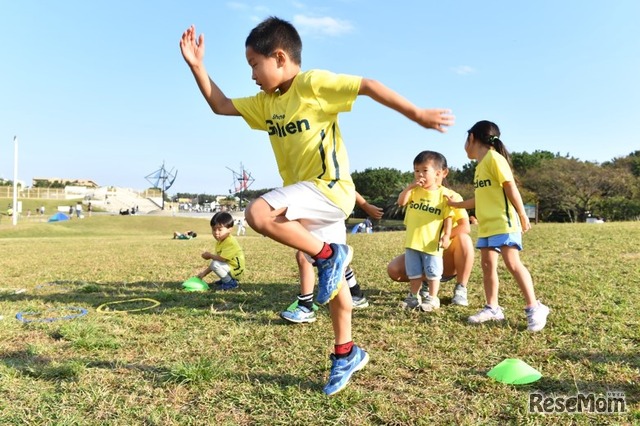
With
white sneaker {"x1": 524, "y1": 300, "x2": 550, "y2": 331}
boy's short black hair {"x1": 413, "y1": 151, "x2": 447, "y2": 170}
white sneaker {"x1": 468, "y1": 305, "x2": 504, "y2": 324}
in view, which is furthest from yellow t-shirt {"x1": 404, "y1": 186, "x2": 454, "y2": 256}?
white sneaker {"x1": 524, "y1": 300, "x2": 550, "y2": 331}

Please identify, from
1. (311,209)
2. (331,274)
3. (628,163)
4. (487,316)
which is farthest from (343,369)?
(628,163)

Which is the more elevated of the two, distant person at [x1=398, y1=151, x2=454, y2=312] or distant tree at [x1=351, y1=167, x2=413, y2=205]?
distant tree at [x1=351, y1=167, x2=413, y2=205]

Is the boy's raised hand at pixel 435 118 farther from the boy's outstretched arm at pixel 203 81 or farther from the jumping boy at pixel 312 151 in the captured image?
the boy's outstretched arm at pixel 203 81

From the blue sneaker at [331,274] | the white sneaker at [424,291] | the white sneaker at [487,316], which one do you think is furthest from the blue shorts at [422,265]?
the blue sneaker at [331,274]

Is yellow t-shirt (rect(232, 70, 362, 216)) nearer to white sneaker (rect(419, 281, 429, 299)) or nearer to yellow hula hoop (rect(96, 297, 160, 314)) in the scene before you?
white sneaker (rect(419, 281, 429, 299))

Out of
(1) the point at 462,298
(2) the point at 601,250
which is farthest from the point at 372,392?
(2) the point at 601,250

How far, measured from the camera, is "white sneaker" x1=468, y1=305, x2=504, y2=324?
12.2ft

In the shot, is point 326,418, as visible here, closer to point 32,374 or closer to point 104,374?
point 104,374

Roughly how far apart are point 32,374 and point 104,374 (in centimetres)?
41

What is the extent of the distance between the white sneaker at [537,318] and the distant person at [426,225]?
0.91m

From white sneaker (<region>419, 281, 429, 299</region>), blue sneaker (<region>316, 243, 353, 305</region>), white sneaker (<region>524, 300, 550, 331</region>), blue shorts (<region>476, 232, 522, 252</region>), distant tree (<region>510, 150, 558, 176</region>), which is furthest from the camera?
distant tree (<region>510, 150, 558, 176</region>)

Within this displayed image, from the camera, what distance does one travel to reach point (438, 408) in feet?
7.23

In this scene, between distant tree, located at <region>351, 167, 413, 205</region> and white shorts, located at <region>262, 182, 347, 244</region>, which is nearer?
white shorts, located at <region>262, 182, 347, 244</region>

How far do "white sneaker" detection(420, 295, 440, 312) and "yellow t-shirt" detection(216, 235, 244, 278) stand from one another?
256 cm
